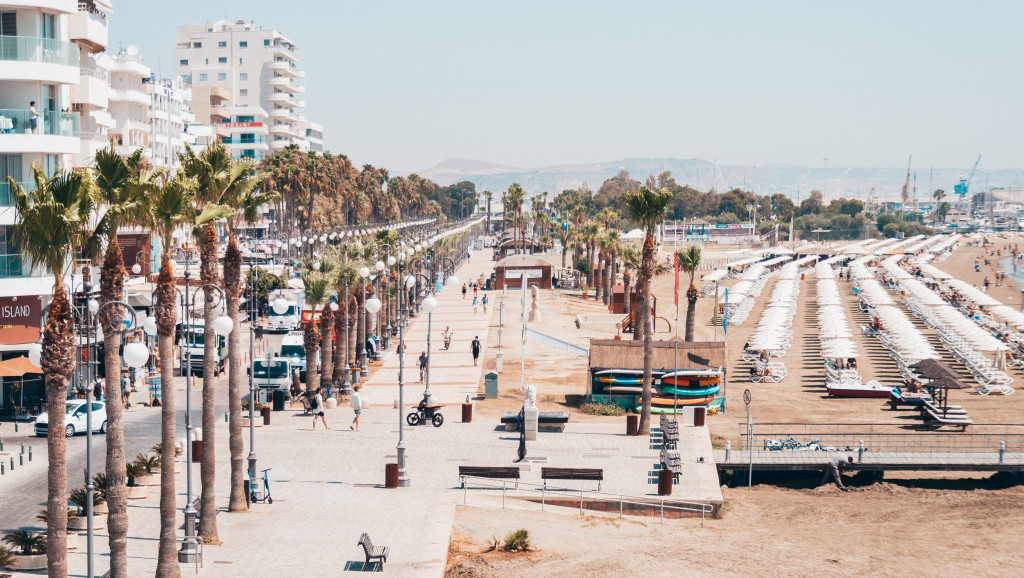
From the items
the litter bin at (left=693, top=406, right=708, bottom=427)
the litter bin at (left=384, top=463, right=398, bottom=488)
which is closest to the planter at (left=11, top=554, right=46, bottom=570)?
the litter bin at (left=384, top=463, right=398, bottom=488)

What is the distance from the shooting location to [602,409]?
38.2 meters

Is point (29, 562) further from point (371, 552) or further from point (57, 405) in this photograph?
point (371, 552)

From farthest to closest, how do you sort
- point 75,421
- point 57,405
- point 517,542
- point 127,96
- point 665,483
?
1. point 127,96
2. point 75,421
3. point 665,483
4. point 517,542
5. point 57,405

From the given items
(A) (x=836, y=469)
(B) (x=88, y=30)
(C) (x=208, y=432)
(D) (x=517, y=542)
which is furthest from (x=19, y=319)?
(A) (x=836, y=469)

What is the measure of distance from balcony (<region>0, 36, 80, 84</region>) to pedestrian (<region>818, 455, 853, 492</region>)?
2686 cm

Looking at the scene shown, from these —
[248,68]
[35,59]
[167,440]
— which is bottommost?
[167,440]

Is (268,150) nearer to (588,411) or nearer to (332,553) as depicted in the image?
(588,411)

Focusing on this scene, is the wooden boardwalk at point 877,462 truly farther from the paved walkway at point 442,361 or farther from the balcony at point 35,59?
the balcony at point 35,59

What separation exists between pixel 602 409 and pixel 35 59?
22.2 m

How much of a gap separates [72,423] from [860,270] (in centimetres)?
9223

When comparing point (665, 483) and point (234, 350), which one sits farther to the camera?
point (665, 483)

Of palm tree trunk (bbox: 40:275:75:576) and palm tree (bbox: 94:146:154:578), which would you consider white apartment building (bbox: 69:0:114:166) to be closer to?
palm tree (bbox: 94:146:154:578)

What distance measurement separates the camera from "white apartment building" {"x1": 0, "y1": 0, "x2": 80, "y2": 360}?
3391 cm

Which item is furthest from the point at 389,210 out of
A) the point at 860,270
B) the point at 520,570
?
the point at 520,570
